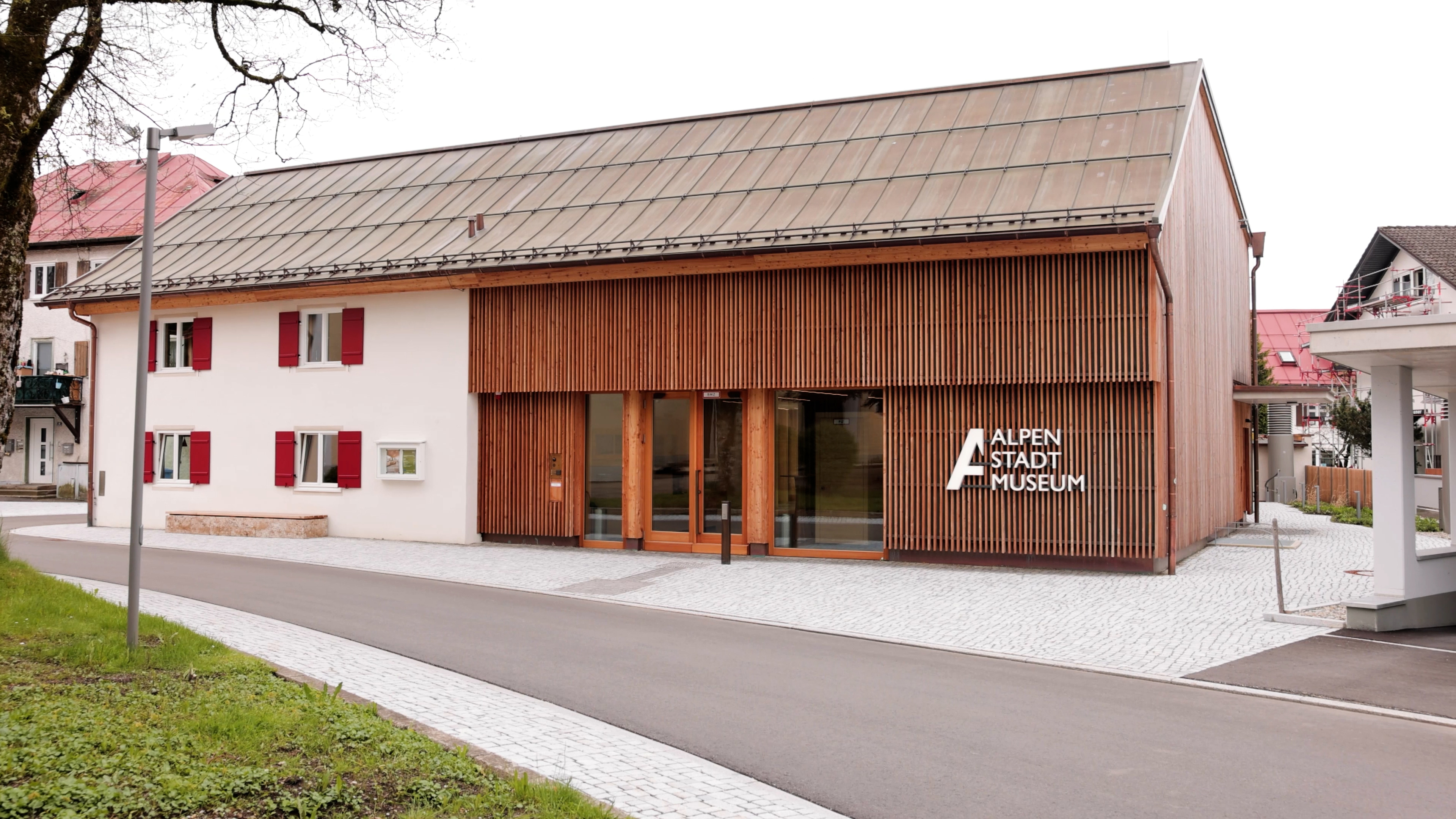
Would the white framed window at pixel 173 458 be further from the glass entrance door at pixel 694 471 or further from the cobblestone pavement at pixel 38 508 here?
the glass entrance door at pixel 694 471

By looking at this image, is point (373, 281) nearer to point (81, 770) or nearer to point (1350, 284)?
point (81, 770)

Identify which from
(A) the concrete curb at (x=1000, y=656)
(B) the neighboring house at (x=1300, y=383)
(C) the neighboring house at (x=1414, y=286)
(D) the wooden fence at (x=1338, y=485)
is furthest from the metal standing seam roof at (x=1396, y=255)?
(A) the concrete curb at (x=1000, y=656)

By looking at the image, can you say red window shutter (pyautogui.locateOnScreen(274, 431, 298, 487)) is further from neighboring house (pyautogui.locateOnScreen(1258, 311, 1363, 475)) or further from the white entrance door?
neighboring house (pyautogui.locateOnScreen(1258, 311, 1363, 475))

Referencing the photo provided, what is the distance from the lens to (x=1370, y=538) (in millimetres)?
23422

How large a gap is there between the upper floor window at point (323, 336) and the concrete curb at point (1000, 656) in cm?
683

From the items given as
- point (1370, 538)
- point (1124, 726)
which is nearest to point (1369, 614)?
point (1124, 726)

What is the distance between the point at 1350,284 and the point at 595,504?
135ft

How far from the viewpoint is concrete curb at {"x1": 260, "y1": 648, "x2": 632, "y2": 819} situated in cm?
578

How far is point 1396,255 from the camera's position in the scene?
4562 centimetres

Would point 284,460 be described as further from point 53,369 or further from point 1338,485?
point 1338,485

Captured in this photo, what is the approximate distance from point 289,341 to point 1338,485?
3103cm

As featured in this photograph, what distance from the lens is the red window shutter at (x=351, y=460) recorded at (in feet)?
70.9

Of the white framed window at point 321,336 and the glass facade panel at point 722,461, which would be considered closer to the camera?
the glass facade panel at point 722,461

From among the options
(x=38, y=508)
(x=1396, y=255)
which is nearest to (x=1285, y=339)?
(x=1396, y=255)
